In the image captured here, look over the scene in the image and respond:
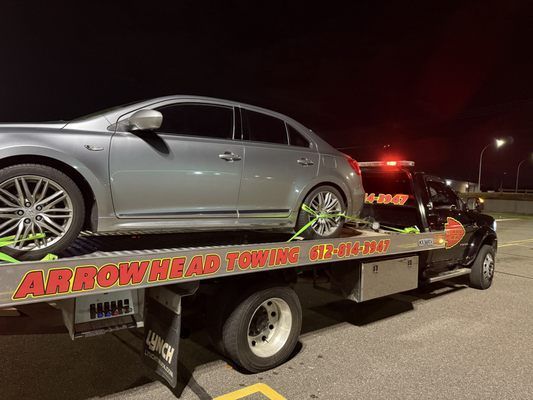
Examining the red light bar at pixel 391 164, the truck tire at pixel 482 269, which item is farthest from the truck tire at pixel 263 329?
the truck tire at pixel 482 269

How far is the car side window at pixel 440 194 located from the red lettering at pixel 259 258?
→ 3.47 metres

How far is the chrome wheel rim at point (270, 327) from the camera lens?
157 inches

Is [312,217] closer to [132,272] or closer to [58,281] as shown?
[132,272]

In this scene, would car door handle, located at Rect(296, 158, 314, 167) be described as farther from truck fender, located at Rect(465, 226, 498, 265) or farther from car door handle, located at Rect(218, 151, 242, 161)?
truck fender, located at Rect(465, 226, 498, 265)

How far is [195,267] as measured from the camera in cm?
324

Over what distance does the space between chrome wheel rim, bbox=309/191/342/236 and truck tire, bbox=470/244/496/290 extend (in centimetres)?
370

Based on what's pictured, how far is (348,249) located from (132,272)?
7.66 ft

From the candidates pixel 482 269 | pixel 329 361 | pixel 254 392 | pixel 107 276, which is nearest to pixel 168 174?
pixel 107 276

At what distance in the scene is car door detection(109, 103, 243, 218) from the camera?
3.25 m

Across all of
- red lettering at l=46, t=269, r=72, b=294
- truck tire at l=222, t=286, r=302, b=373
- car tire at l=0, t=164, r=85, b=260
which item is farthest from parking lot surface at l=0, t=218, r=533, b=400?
red lettering at l=46, t=269, r=72, b=294

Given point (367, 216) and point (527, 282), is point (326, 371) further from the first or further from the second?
point (527, 282)

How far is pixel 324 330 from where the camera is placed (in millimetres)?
5059

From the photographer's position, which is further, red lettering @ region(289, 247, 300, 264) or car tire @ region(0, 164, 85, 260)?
red lettering @ region(289, 247, 300, 264)

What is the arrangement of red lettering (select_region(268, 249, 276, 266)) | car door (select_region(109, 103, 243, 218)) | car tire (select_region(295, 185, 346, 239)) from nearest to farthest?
car door (select_region(109, 103, 243, 218)) → red lettering (select_region(268, 249, 276, 266)) → car tire (select_region(295, 185, 346, 239))
